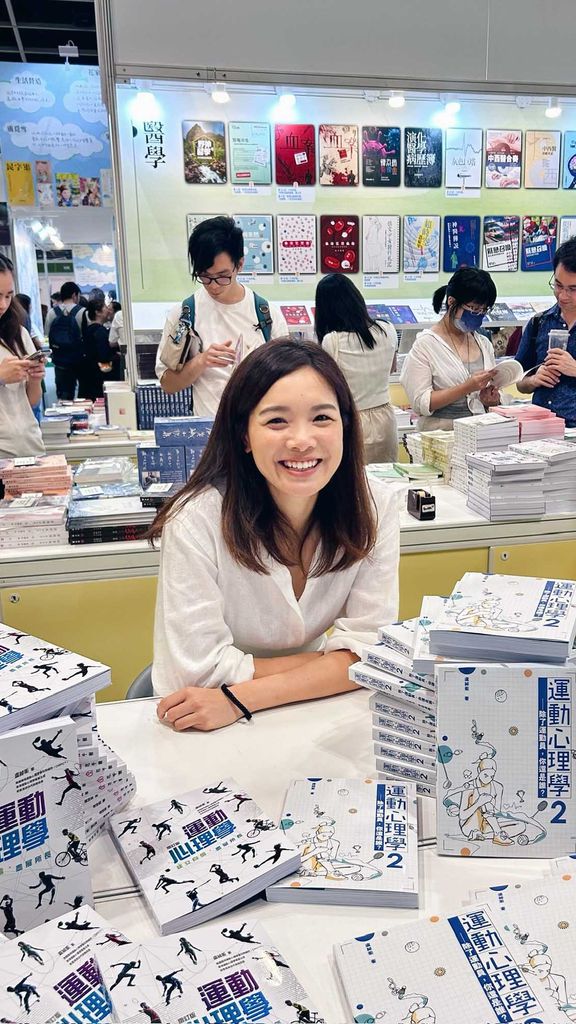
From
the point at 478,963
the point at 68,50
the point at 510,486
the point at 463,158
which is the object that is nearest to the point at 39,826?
the point at 478,963

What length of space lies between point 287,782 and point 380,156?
4935mm

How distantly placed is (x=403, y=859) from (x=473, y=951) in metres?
0.21

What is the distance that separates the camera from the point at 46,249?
32.2 feet

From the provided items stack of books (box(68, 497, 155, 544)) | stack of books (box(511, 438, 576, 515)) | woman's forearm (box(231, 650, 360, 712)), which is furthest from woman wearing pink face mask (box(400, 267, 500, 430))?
woman's forearm (box(231, 650, 360, 712))

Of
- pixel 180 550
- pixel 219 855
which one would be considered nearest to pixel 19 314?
pixel 180 550

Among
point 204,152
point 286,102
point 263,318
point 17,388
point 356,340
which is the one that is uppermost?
point 286,102

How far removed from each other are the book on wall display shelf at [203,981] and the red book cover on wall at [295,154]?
5.05 metres

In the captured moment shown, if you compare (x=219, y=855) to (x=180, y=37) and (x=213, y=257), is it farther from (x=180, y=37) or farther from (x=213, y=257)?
(x=180, y=37)

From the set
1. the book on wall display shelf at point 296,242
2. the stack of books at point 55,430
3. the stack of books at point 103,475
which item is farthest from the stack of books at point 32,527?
the book on wall display shelf at point 296,242

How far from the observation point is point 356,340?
3795 mm

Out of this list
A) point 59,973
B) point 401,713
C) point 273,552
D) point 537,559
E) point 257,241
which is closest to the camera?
point 59,973

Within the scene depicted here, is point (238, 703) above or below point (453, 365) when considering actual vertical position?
below

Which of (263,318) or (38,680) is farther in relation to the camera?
(263,318)

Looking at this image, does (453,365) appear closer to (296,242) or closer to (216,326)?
(216,326)
